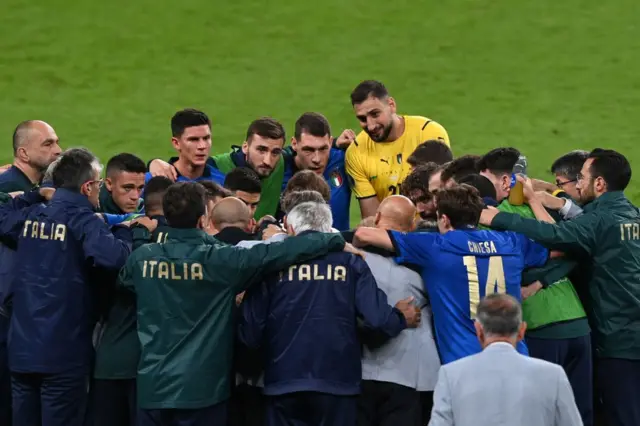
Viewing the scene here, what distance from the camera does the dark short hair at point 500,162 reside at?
22.6 ft

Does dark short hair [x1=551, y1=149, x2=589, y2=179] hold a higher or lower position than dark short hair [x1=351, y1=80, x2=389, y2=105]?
lower

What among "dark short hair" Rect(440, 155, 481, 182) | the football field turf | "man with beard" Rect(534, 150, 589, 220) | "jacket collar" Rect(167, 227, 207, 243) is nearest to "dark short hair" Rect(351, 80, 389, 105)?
"man with beard" Rect(534, 150, 589, 220)

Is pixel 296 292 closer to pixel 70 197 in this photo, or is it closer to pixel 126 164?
pixel 70 197

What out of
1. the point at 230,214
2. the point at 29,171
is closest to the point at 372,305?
the point at 230,214

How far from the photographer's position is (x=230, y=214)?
6.54 m

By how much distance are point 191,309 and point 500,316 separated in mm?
1744

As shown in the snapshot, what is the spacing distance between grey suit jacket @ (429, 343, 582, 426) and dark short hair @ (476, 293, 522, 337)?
0.10m

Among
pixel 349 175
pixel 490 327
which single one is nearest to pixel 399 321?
pixel 490 327

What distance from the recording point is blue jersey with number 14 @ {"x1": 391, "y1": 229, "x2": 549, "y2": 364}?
622cm

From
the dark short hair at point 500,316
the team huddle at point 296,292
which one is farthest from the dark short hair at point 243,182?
Answer: the dark short hair at point 500,316

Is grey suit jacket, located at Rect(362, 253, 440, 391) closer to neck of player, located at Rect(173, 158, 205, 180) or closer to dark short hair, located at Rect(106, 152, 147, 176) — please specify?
dark short hair, located at Rect(106, 152, 147, 176)

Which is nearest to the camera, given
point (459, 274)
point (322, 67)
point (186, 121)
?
point (459, 274)

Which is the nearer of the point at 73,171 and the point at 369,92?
the point at 73,171

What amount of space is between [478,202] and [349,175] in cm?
254
